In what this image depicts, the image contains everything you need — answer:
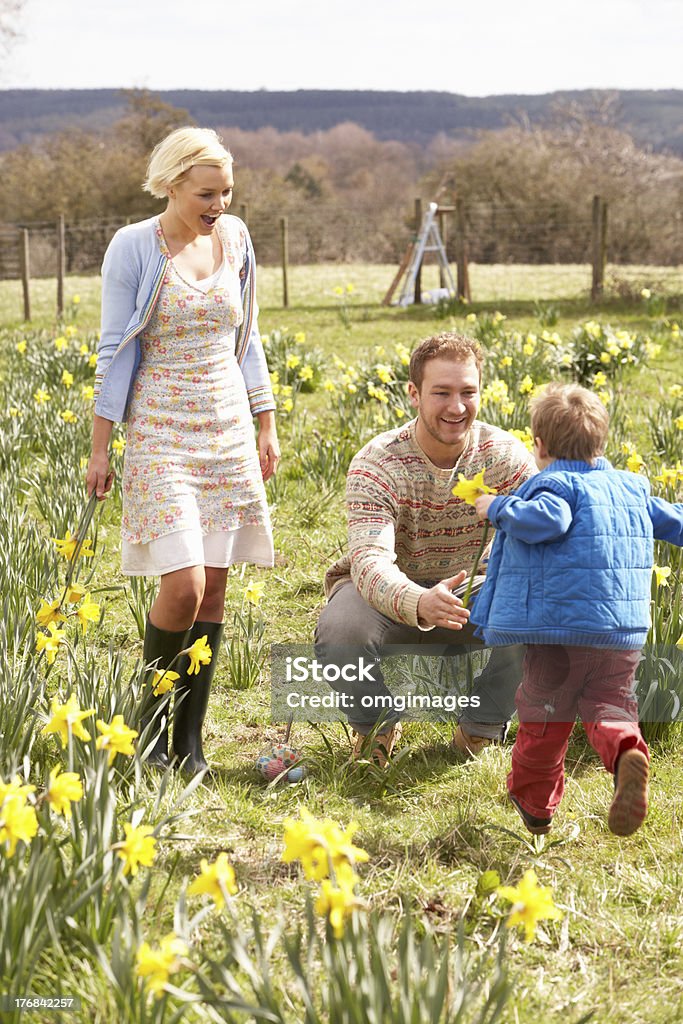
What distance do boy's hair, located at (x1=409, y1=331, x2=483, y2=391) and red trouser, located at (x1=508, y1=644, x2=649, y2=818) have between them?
0.82m

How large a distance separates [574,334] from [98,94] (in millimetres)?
80985

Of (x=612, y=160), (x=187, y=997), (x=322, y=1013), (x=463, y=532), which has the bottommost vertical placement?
(x=322, y=1013)

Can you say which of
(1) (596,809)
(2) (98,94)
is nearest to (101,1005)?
(1) (596,809)

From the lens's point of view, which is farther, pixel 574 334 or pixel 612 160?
pixel 612 160

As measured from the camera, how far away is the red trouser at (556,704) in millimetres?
2100

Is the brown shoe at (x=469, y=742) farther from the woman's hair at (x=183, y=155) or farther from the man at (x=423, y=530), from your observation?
the woman's hair at (x=183, y=155)

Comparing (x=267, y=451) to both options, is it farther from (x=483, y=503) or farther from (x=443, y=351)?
(x=483, y=503)

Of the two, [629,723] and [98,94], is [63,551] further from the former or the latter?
[98,94]

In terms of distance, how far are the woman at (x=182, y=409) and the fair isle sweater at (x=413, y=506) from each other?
0.27 meters

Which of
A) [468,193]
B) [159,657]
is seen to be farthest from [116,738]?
[468,193]

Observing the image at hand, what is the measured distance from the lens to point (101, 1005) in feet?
5.15

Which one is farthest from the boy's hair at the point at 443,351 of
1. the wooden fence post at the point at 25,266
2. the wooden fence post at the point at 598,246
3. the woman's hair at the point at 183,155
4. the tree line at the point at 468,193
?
the tree line at the point at 468,193

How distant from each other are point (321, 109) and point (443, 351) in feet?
280

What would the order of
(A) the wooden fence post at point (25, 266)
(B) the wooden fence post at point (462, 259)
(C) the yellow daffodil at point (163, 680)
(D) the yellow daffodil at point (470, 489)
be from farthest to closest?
(B) the wooden fence post at point (462, 259) → (A) the wooden fence post at point (25, 266) → (C) the yellow daffodil at point (163, 680) → (D) the yellow daffodil at point (470, 489)
